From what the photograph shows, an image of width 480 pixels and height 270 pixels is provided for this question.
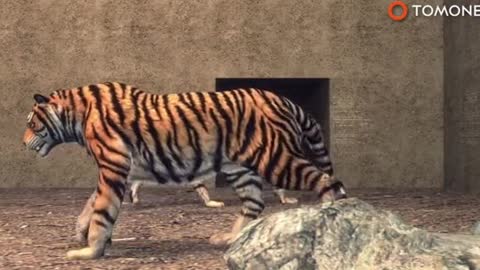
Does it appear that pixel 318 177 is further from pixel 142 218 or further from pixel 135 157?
pixel 142 218

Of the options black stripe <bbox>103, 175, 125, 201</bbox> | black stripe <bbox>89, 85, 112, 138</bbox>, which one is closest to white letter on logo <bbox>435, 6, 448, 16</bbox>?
black stripe <bbox>89, 85, 112, 138</bbox>

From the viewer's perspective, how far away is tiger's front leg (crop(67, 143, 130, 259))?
4551 millimetres

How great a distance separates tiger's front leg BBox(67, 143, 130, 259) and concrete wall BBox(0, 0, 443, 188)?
294 inches

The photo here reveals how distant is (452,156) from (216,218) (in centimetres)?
613

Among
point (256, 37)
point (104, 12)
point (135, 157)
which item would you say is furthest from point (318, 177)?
point (104, 12)

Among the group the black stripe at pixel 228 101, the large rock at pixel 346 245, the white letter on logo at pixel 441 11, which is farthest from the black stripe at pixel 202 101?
the white letter on logo at pixel 441 11

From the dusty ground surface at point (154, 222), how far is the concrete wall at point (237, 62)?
1.07 meters

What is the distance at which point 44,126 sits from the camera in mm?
4953

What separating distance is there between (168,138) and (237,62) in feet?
24.4

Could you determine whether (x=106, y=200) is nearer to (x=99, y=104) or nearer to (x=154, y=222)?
(x=99, y=104)

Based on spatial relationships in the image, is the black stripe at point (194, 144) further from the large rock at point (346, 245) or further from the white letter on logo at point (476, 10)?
the white letter on logo at point (476, 10)

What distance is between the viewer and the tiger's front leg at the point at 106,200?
4.55 metres

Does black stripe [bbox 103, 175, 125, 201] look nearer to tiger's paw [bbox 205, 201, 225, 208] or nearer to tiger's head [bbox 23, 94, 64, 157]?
tiger's head [bbox 23, 94, 64, 157]

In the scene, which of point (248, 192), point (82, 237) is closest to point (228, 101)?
point (248, 192)
